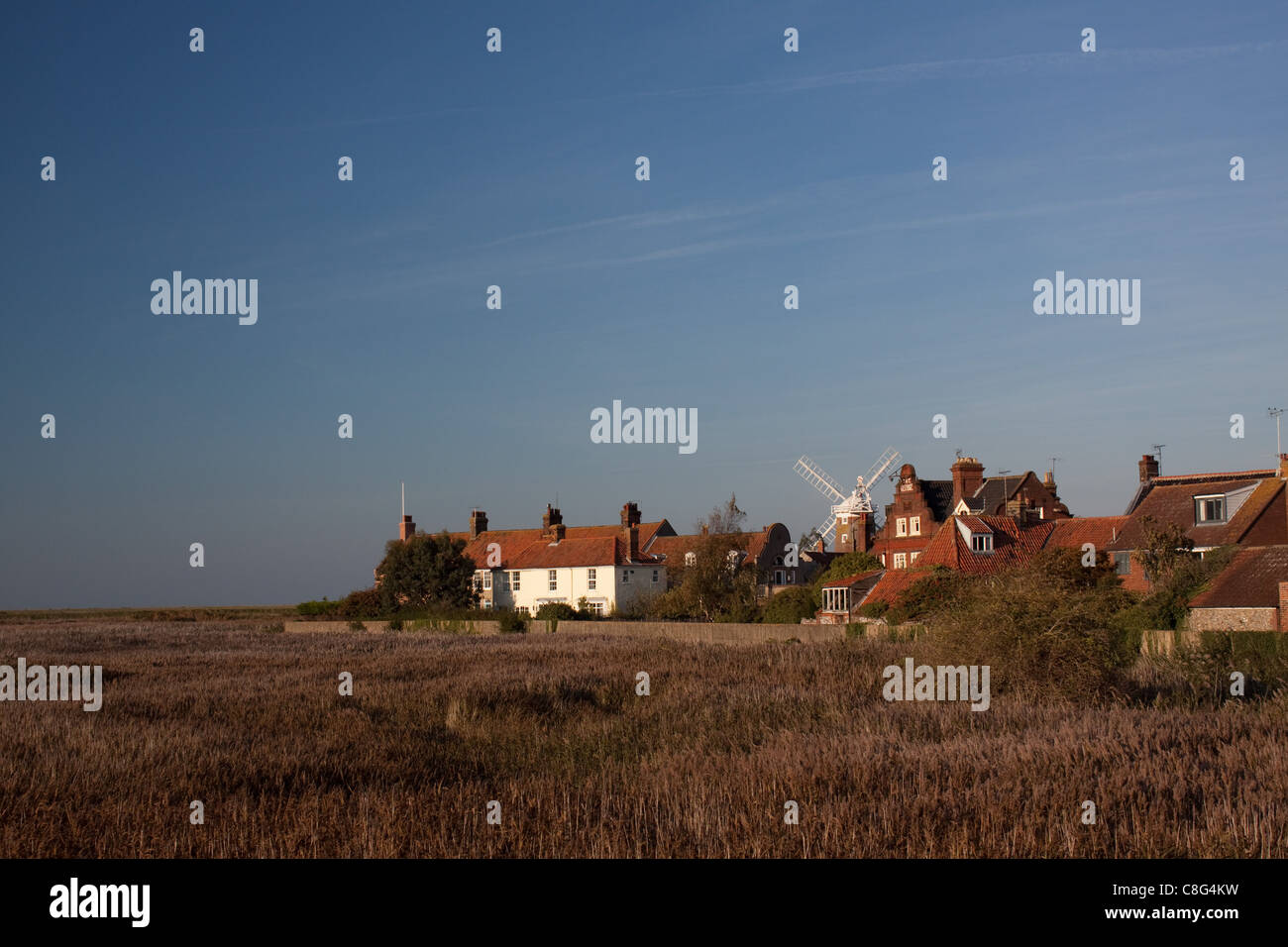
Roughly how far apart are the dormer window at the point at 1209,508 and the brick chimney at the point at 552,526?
44.1 meters

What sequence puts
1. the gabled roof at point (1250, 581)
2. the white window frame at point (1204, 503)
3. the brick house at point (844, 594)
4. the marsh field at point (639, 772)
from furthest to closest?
the brick house at point (844, 594), the white window frame at point (1204, 503), the gabled roof at point (1250, 581), the marsh field at point (639, 772)

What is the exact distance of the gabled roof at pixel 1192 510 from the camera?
4581cm

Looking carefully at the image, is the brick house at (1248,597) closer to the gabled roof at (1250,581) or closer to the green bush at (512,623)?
the gabled roof at (1250,581)

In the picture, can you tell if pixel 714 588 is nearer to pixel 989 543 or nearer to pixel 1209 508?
pixel 989 543

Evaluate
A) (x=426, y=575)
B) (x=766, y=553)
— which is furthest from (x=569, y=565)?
(x=766, y=553)

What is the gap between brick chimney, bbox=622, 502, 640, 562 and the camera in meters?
72.9

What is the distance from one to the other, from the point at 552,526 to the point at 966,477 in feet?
101

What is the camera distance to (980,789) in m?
9.64

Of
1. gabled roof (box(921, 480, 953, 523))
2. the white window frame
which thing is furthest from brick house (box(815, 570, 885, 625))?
gabled roof (box(921, 480, 953, 523))

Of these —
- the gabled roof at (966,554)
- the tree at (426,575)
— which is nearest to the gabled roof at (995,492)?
the gabled roof at (966,554)

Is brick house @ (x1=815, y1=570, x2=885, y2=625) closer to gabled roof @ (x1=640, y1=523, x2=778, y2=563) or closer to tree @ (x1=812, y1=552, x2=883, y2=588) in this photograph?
tree @ (x1=812, y1=552, x2=883, y2=588)
